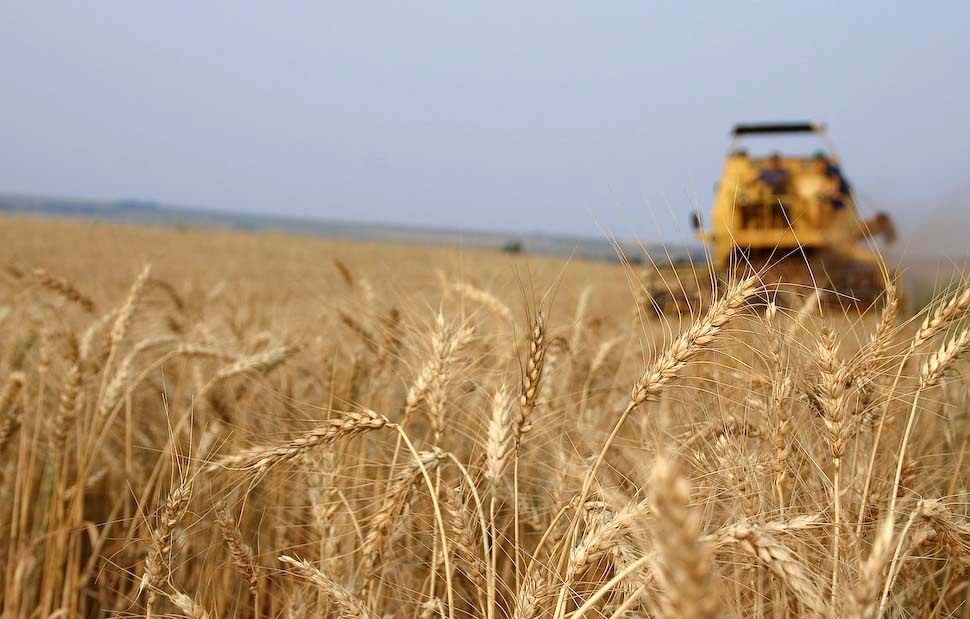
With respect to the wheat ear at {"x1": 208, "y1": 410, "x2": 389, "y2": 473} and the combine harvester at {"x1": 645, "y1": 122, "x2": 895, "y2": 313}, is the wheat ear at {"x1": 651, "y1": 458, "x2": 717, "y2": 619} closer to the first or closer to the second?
the wheat ear at {"x1": 208, "y1": 410, "x2": 389, "y2": 473}

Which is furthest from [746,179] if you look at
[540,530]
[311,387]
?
[540,530]

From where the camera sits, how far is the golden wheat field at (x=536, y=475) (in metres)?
1.02

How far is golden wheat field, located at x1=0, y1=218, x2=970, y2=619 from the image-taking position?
1.02 m

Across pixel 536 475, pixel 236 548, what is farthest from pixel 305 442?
pixel 536 475

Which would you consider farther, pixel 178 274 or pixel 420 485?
pixel 178 274

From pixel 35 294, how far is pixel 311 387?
2.03 meters

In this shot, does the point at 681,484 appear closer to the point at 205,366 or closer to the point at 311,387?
the point at 311,387

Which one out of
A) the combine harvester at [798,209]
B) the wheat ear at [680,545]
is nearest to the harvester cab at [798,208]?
the combine harvester at [798,209]

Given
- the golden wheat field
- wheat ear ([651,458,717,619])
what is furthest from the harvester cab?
wheat ear ([651,458,717,619])

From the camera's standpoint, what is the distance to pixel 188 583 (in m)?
2.11

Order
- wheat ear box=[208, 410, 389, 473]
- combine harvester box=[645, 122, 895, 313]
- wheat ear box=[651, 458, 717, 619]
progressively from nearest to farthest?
wheat ear box=[651, 458, 717, 619] → wheat ear box=[208, 410, 389, 473] → combine harvester box=[645, 122, 895, 313]

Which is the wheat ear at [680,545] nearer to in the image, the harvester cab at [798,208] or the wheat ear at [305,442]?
the wheat ear at [305,442]

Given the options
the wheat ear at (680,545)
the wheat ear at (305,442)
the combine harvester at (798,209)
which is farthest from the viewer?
the combine harvester at (798,209)

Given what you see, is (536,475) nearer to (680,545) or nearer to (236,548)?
(236,548)
